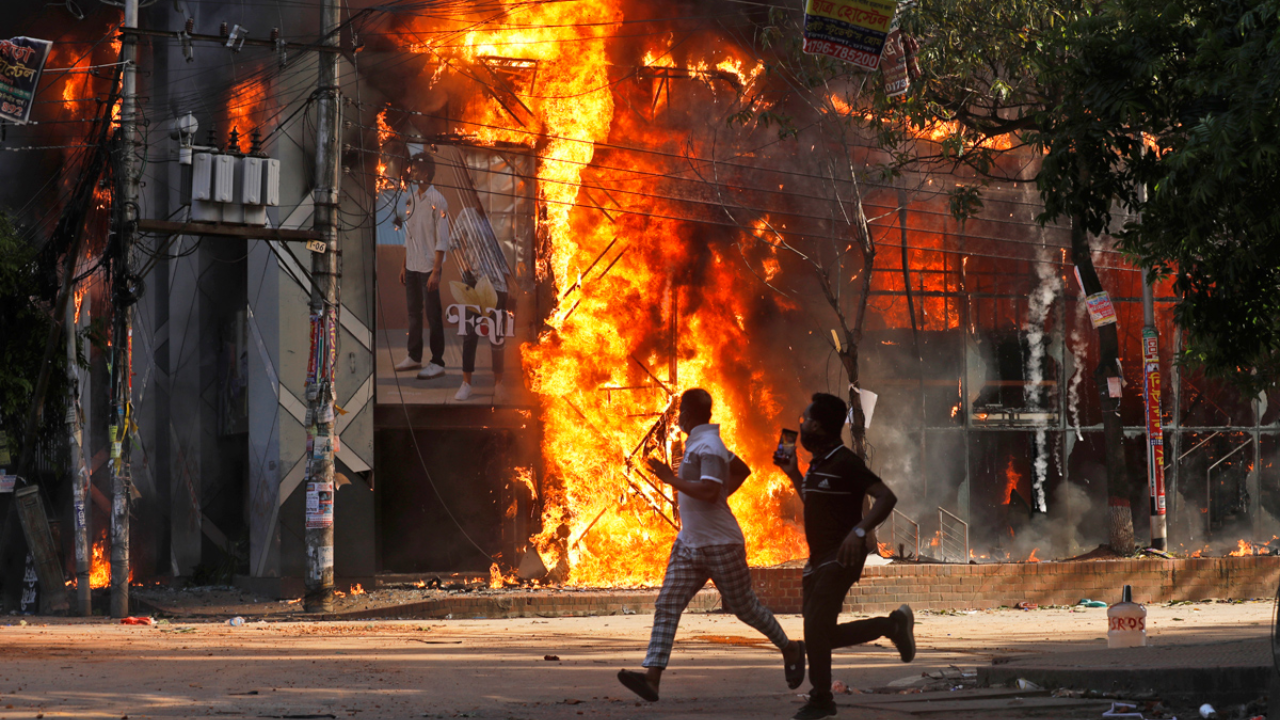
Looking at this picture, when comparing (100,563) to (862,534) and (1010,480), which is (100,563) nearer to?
(1010,480)

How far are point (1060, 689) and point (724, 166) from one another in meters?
14.7

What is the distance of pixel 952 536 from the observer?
72.3ft

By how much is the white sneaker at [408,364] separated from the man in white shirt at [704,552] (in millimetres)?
12554

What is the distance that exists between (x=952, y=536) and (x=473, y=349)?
364 inches

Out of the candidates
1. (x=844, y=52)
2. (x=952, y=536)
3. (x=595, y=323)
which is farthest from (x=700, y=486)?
(x=952, y=536)

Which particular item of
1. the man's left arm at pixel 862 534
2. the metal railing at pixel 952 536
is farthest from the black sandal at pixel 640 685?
the metal railing at pixel 952 536

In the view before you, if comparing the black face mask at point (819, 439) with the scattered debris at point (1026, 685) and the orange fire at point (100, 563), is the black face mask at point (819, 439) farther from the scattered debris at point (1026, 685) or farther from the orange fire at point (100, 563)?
the orange fire at point (100, 563)

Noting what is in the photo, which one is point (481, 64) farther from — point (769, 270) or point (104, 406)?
point (104, 406)

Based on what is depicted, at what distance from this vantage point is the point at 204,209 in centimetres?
1530

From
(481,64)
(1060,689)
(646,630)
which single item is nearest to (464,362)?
(481,64)

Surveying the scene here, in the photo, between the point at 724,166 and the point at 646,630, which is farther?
the point at 724,166

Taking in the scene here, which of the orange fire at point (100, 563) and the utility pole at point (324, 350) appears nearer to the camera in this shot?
the utility pole at point (324, 350)

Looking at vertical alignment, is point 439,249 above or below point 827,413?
above

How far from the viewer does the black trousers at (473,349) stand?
62.8 feet
